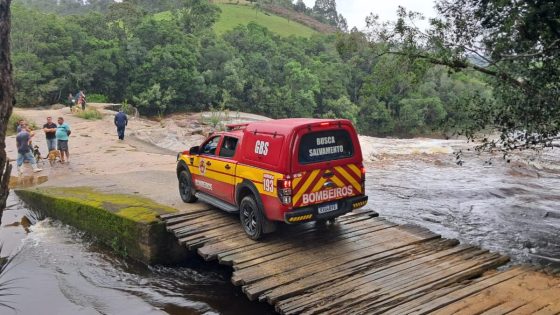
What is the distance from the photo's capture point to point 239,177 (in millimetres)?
8570

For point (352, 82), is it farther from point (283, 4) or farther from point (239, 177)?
point (283, 4)

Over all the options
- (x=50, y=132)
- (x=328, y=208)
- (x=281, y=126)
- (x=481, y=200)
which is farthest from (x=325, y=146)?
(x=50, y=132)

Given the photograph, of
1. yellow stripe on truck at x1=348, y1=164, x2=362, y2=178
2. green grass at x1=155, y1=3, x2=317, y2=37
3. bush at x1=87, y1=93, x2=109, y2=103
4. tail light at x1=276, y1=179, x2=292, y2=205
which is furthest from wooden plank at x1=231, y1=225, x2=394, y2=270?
green grass at x1=155, y1=3, x2=317, y2=37

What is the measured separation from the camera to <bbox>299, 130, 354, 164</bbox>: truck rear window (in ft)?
25.5

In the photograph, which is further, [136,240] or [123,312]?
[136,240]

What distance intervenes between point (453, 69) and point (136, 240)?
28.1ft

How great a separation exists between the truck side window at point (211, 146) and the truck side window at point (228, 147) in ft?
1.36

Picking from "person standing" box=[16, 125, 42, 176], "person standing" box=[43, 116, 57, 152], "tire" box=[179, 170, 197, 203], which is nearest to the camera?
"tire" box=[179, 170, 197, 203]

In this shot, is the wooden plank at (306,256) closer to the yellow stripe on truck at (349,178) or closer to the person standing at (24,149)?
the yellow stripe on truck at (349,178)

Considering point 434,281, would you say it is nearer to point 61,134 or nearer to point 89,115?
→ point 61,134

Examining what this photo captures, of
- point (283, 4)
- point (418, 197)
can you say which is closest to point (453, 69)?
point (418, 197)

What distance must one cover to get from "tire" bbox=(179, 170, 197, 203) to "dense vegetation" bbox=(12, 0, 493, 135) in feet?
78.6

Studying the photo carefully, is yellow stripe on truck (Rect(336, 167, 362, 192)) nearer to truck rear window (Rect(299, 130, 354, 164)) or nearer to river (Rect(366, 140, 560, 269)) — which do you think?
truck rear window (Rect(299, 130, 354, 164))

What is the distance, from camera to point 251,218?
839 cm
